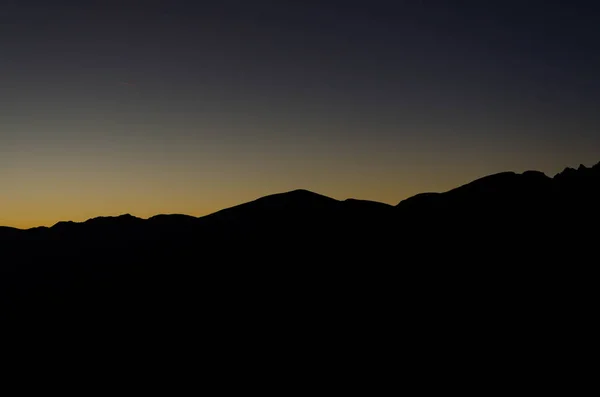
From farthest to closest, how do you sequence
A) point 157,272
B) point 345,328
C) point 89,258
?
point 89,258 → point 157,272 → point 345,328

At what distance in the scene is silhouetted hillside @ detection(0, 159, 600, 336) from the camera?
45031mm

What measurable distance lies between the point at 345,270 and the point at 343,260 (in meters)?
2.08

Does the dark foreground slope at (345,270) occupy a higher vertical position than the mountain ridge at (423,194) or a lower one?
lower

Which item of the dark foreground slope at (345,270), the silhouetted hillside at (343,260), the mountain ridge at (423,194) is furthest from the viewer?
the mountain ridge at (423,194)

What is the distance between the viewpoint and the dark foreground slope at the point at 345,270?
42.3 m

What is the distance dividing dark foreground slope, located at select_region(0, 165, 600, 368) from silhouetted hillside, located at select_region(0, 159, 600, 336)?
0.15 meters

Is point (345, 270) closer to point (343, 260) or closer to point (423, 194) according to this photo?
point (343, 260)

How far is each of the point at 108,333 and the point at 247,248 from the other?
1690 centimetres

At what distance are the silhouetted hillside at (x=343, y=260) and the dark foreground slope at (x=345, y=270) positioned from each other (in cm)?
15

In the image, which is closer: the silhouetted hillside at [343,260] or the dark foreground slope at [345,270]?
the dark foreground slope at [345,270]

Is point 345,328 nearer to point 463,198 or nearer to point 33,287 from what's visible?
point 463,198

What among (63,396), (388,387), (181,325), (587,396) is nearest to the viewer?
(587,396)

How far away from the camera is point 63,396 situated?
40.4m

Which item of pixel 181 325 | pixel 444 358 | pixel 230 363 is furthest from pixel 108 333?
pixel 444 358
